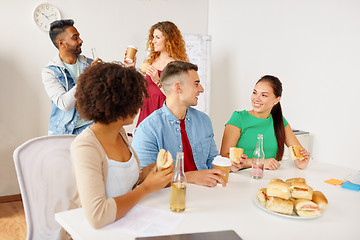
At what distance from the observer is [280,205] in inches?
48.0

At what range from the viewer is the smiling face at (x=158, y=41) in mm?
2738

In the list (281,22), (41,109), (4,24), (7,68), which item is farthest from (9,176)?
(281,22)

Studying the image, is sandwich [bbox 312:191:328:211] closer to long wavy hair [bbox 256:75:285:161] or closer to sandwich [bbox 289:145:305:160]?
sandwich [bbox 289:145:305:160]

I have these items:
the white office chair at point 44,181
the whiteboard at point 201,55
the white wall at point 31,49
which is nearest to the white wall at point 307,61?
the whiteboard at point 201,55

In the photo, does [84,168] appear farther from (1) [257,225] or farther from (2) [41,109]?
(2) [41,109]

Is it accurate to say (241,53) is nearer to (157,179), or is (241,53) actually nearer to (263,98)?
(263,98)

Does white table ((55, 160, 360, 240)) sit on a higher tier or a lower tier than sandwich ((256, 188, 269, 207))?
lower

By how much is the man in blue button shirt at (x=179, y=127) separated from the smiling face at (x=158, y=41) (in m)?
0.78

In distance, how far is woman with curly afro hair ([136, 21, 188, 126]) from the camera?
266 cm

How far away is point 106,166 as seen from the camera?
3.98 ft

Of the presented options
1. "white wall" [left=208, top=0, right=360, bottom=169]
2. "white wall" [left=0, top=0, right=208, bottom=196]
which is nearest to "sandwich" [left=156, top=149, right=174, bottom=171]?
"white wall" [left=208, top=0, right=360, bottom=169]

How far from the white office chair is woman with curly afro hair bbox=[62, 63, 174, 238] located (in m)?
0.08

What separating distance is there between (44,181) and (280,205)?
0.95m

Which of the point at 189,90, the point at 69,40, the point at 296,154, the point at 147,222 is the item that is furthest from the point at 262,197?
the point at 69,40
